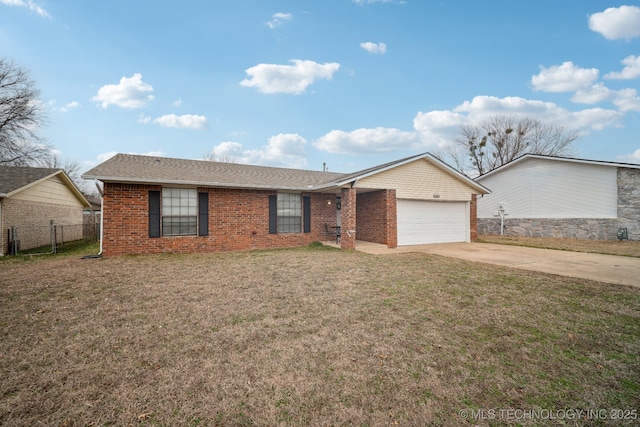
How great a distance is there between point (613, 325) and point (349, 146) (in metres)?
24.0

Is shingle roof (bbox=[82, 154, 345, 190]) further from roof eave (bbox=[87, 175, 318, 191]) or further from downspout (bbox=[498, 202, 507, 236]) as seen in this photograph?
downspout (bbox=[498, 202, 507, 236])

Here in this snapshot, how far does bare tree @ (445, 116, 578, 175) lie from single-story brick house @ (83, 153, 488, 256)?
18977 millimetres

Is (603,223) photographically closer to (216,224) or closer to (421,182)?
(421,182)

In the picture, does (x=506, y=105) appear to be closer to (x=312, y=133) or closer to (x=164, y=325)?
(x=312, y=133)

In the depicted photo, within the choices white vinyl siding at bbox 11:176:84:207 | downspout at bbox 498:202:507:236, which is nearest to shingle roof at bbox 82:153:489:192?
white vinyl siding at bbox 11:176:84:207

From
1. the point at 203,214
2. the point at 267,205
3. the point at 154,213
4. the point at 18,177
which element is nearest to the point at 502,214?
the point at 267,205

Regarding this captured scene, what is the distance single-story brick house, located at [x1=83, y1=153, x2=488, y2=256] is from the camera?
973 centimetres

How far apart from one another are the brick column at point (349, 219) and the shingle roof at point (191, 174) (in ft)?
5.96

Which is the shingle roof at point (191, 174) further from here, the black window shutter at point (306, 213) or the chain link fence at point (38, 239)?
the chain link fence at point (38, 239)

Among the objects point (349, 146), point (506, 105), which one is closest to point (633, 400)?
point (349, 146)

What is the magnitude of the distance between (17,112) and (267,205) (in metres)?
21.7

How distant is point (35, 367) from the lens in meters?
2.82

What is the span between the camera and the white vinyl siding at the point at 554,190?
1413 centimetres

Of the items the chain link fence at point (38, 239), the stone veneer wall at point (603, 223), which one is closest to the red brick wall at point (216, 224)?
the chain link fence at point (38, 239)
